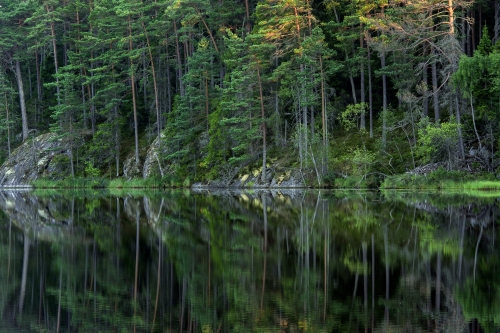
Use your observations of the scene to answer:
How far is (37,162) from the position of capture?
64250mm

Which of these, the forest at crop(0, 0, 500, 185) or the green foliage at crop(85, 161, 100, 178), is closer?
the forest at crop(0, 0, 500, 185)

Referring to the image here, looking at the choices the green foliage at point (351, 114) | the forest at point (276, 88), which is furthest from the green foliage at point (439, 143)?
the green foliage at point (351, 114)

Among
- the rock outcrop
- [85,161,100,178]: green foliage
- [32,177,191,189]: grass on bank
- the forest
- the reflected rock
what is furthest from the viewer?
the rock outcrop

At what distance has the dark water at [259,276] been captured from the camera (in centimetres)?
783

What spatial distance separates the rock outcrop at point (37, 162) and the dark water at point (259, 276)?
44.7 meters

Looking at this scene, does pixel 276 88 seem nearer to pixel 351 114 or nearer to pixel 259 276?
pixel 351 114

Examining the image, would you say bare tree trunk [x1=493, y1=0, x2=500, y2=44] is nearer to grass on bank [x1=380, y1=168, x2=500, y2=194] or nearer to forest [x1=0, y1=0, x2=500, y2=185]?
forest [x1=0, y1=0, x2=500, y2=185]

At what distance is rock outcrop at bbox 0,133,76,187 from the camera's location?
6259cm

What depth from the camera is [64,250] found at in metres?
14.6

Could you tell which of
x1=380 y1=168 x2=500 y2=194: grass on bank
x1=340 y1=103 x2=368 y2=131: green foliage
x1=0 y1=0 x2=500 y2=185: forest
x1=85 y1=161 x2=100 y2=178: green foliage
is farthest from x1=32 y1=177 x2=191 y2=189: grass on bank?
x1=380 y1=168 x2=500 y2=194: grass on bank

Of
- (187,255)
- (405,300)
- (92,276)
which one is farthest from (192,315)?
(187,255)

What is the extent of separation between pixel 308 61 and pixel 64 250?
3198 cm

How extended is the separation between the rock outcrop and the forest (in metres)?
1.02

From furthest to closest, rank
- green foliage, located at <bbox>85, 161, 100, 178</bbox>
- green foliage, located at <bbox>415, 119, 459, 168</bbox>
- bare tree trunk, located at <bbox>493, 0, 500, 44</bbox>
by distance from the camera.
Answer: green foliage, located at <bbox>85, 161, 100, 178</bbox>
bare tree trunk, located at <bbox>493, 0, 500, 44</bbox>
green foliage, located at <bbox>415, 119, 459, 168</bbox>
